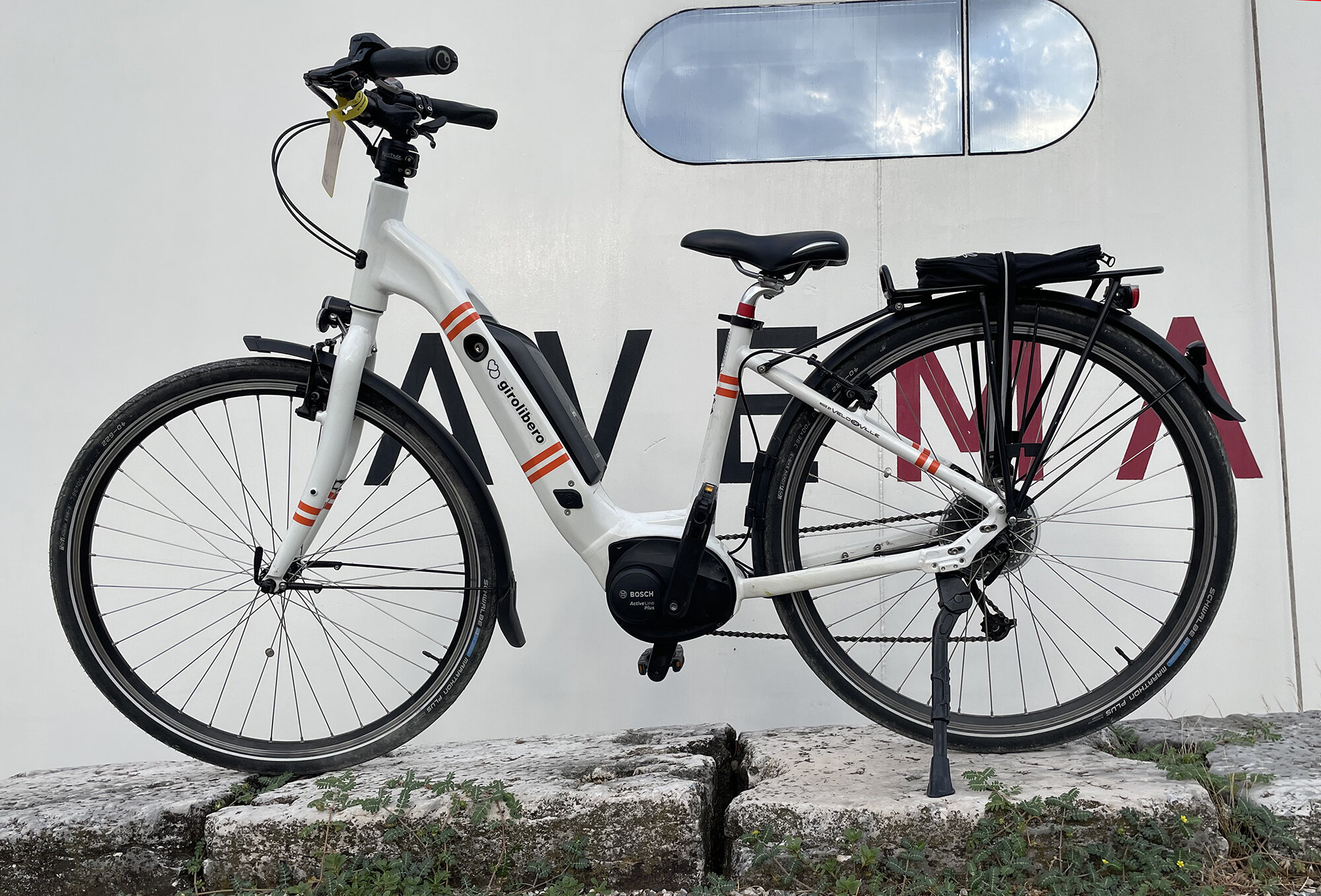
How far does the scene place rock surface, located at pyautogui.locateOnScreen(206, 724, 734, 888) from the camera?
4.28 feet

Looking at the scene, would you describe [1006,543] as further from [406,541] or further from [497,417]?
[406,541]

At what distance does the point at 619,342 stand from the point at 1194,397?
4.37 ft

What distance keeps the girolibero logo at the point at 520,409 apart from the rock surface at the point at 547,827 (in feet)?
1.90

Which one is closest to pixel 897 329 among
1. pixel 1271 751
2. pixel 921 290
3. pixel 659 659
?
pixel 921 290

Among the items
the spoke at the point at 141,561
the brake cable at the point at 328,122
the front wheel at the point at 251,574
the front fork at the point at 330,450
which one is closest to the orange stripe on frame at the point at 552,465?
the front fork at the point at 330,450

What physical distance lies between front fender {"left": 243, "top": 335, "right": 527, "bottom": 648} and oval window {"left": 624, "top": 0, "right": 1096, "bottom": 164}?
113 centimetres

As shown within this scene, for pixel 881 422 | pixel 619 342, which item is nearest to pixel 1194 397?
pixel 881 422

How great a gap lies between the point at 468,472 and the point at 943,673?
2.81 ft

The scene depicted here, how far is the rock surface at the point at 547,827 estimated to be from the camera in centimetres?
130

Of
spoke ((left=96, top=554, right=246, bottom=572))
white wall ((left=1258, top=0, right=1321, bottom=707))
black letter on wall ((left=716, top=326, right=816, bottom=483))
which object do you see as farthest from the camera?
spoke ((left=96, top=554, right=246, bottom=572))

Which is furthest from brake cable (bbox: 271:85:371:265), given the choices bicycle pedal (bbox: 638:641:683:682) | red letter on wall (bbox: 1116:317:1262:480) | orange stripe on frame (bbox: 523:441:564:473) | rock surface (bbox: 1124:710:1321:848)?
red letter on wall (bbox: 1116:317:1262:480)

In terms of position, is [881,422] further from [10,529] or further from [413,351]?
[10,529]

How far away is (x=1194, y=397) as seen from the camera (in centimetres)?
134

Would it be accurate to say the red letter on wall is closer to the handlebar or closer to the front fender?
the front fender
